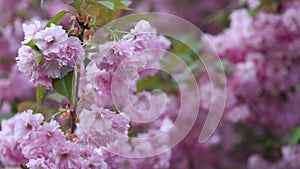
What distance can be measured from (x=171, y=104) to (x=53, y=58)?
0.87m

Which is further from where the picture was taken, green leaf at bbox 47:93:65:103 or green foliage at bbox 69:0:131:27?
green leaf at bbox 47:93:65:103

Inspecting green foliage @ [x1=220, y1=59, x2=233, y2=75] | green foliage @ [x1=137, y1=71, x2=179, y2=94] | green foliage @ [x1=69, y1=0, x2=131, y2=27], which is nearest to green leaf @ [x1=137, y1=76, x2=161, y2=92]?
green foliage @ [x1=137, y1=71, x2=179, y2=94]

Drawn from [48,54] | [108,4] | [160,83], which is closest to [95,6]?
[108,4]

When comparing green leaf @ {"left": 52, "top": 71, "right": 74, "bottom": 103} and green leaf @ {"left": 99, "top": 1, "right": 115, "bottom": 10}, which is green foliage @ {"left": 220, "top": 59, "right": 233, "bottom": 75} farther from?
green leaf @ {"left": 52, "top": 71, "right": 74, "bottom": 103}

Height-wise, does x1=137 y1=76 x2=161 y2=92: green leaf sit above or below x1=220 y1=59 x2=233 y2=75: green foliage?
below

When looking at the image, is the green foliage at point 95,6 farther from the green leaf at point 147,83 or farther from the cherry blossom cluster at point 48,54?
the green leaf at point 147,83

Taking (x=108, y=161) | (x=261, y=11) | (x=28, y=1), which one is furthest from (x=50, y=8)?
(x=108, y=161)

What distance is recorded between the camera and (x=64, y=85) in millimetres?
1151

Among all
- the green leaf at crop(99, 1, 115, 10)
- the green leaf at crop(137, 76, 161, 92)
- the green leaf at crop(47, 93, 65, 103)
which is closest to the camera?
the green leaf at crop(99, 1, 115, 10)

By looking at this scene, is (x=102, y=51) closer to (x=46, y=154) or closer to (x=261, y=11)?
(x=46, y=154)

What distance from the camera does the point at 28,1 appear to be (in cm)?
239

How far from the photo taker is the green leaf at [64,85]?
3.76ft

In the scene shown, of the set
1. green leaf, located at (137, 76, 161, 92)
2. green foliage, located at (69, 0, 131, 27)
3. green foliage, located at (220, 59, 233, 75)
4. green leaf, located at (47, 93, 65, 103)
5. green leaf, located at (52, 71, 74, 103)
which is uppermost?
green foliage, located at (220, 59, 233, 75)

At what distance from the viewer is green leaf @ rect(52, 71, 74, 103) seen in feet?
3.76
